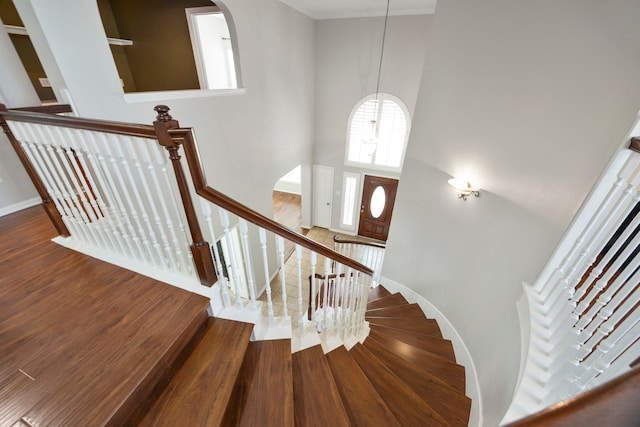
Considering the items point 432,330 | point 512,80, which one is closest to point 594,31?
point 512,80

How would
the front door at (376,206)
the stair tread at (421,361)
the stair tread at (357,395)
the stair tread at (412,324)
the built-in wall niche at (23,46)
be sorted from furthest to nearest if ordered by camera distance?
the front door at (376,206)
the stair tread at (412,324)
the built-in wall niche at (23,46)
the stair tread at (421,361)
the stair tread at (357,395)

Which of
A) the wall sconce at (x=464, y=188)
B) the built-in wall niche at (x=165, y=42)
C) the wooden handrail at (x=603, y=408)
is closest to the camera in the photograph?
the wooden handrail at (x=603, y=408)

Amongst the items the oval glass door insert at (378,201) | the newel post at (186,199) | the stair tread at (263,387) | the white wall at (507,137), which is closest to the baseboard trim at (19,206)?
the newel post at (186,199)

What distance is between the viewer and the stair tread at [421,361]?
2.24 meters

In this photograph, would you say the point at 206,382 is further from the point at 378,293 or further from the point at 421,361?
the point at 378,293

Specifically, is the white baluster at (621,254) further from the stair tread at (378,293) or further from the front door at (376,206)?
the front door at (376,206)

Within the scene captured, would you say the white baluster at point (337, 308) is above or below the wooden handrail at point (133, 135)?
below

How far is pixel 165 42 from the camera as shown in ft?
13.0

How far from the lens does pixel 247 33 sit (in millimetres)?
3320

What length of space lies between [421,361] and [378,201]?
4.34 meters

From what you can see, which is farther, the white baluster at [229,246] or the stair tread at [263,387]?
the white baluster at [229,246]

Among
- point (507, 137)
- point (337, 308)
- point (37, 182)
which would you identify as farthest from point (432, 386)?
point (37, 182)

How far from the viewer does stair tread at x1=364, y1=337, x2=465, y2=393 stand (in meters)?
2.24

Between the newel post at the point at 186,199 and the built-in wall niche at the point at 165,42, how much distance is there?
3.17 metres
